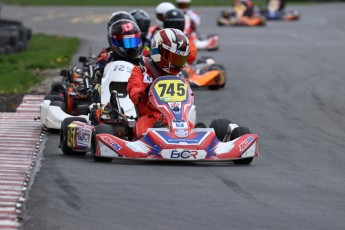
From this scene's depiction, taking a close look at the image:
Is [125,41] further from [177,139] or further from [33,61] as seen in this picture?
[33,61]

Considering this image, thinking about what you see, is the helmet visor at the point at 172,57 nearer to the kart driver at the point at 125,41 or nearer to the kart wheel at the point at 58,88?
the kart driver at the point at 125,41

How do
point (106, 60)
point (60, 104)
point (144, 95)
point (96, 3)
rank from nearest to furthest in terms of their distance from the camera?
point (144, 95), point (60, 104), point (106, 60), point (96, 3)

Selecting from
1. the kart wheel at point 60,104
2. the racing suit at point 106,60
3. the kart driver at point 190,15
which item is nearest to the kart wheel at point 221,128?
the racing suit at point 106,60

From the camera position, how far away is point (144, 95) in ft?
30.6

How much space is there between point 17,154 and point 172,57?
160 cm

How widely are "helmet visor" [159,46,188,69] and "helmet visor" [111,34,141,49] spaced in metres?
Result: 2.15

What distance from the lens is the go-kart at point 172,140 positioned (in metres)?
8.62

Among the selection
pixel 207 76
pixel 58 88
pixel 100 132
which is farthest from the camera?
pixel 207 76

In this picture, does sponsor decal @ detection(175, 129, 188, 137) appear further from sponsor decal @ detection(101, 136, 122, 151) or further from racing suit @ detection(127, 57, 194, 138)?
sponsor decal @ detection(101, 136, 122, 151)

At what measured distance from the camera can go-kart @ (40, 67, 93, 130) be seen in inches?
435

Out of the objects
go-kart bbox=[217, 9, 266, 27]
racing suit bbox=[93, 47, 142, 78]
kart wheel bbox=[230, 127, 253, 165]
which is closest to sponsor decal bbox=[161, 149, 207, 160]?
kart wheel bbox=[230, 127, 253, 165]

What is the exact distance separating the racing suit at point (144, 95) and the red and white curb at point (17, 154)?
0.97 meters

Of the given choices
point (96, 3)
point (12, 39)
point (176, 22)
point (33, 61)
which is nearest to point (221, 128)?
point (176, 22)

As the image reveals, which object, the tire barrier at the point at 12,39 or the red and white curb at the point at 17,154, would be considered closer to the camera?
the red and white curb at the point at 17,154
